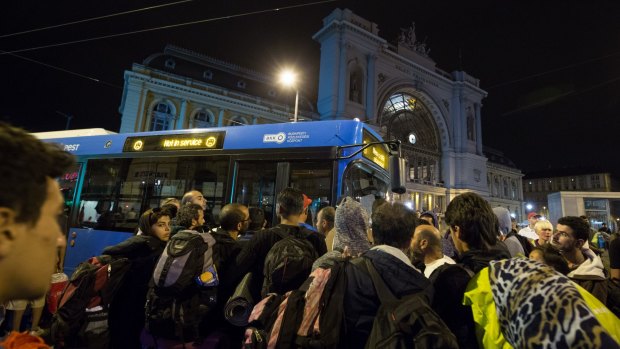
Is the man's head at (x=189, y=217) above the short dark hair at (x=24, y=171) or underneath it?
underneath

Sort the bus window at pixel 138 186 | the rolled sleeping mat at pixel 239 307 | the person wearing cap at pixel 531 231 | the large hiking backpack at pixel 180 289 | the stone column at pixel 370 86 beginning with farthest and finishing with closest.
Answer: the stone column at pixel 370 86 < the person wearing cap at pixel 531 231 < the bus window at pixel 138 186 < the large hiking backpack at pixel 180 289 < the rolled sleeping mat at pixel 239 307

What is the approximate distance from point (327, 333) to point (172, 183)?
18.2 feet

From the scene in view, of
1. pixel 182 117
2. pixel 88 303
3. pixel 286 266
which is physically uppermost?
pixel 182 117

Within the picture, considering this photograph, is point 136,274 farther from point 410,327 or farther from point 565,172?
point 565,172

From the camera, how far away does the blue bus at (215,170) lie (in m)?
5.45

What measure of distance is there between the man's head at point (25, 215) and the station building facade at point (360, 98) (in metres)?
26.8

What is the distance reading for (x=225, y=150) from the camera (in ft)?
20.3

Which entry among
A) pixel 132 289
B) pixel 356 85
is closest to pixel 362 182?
pixel 132 289

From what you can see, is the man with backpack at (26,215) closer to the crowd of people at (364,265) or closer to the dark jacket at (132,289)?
the crowd of people at (364,265)

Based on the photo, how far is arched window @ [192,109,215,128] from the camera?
88.8 feet

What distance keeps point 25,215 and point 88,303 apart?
112 inches

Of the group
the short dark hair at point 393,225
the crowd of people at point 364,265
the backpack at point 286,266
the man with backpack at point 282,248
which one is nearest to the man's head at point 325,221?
the crowd of people at point 364,265

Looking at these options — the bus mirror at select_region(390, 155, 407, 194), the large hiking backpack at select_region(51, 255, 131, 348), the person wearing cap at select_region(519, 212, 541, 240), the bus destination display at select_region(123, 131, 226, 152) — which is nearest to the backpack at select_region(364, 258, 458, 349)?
the large hiking backpack at select_region(51, 255, 131, 348)

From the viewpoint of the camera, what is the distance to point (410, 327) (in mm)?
1509
